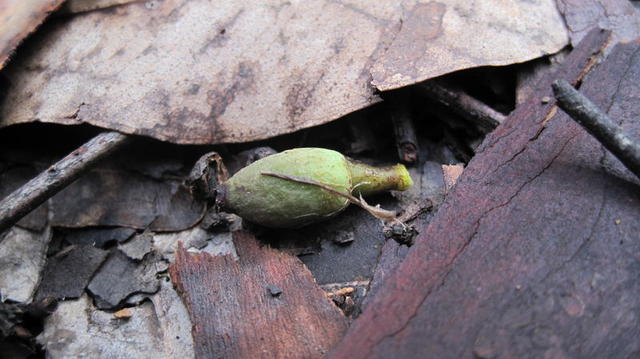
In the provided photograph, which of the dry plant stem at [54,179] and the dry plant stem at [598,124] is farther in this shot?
the dry plant stem at [54,179]

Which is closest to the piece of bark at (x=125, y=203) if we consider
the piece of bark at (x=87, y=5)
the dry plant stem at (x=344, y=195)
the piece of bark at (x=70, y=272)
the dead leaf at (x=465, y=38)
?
the piece of bark at (x=70, y=272)

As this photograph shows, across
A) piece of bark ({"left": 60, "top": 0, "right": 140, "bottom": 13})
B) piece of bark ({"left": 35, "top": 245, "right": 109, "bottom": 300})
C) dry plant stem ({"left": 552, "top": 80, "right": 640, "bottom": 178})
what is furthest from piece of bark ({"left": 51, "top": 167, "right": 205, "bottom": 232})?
dry plant stem ({"left": 552, "top": 80, "right": 640, "bottom": 178})

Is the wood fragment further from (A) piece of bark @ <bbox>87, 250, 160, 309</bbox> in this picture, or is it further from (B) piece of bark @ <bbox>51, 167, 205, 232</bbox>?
(A) piece of bark @ <bbox>87, 250, 160, 309</bbox>

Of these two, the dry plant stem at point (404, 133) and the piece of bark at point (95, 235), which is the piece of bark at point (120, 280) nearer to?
the piece of bark at point (95, 235)

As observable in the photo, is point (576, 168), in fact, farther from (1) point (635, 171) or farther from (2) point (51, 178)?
(2) point (51, 178)

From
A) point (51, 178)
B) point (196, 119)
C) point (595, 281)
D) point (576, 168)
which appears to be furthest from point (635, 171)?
point (51, 178)
